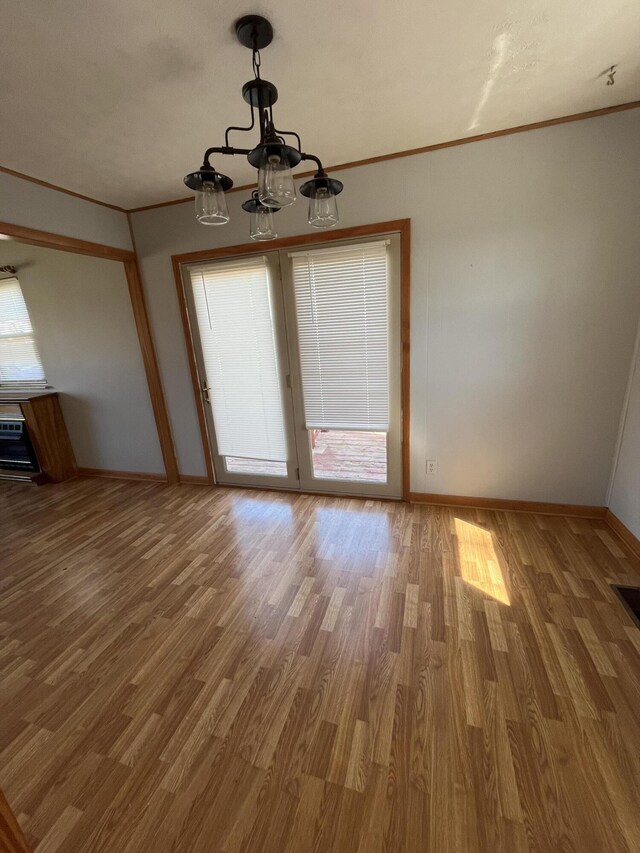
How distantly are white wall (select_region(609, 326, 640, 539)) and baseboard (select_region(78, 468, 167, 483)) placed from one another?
3965mm

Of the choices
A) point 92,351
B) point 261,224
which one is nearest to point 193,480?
point 92,351

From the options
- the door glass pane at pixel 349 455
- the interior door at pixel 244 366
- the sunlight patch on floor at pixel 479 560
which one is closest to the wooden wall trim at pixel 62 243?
the interior door at pixel 244 366

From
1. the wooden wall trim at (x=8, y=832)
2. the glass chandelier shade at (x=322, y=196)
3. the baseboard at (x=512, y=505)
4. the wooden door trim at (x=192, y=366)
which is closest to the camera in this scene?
the wooden wall trim at (x=8, y=832)

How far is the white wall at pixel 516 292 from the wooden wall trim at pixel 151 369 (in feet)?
2.21

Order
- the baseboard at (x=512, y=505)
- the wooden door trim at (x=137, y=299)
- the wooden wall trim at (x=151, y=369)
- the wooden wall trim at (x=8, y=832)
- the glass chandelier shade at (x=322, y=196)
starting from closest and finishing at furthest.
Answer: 1. the wooden wall trim at (x=8, y=832)
2. the glass chandelier shade at (x=322, y=196)
3. the wooden door trim at (x=137, y=299)
4. the baseboard at (x=512, y=505)
5. the wooden wall trim at (x=151, y=369)

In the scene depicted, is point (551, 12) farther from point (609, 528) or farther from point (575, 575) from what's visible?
point (609, 528)

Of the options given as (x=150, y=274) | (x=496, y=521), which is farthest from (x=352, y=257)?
(x=496, y=521)

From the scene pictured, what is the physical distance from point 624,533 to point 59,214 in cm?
452

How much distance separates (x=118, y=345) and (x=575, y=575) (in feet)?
13.7

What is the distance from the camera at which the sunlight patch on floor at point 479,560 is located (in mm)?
1950

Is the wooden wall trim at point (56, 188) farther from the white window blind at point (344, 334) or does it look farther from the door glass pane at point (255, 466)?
the door glass pane at point (255, 466)

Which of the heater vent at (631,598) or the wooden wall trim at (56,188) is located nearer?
the heater vent at (631,598)

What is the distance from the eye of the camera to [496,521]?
2.58 metres

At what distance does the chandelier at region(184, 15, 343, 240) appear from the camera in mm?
1084
